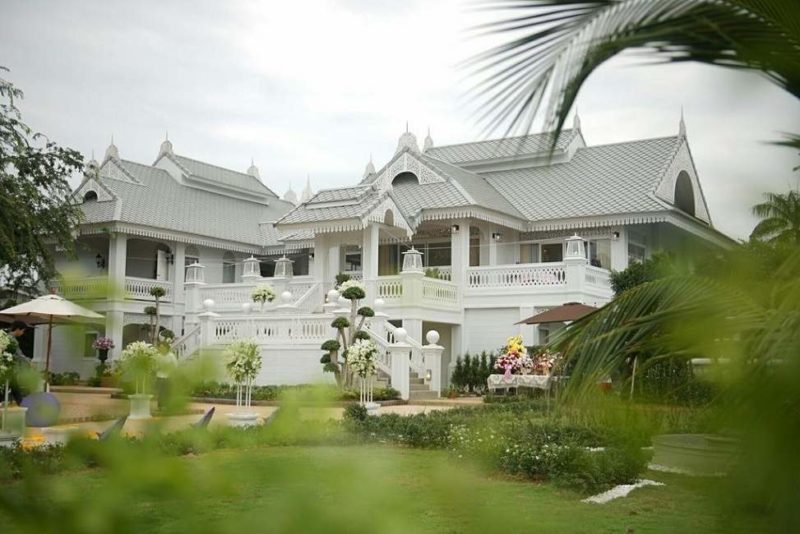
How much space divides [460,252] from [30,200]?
11.9 metres

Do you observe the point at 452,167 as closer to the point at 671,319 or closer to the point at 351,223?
the point at 351,223

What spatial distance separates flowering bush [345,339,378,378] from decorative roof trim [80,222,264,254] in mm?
12861

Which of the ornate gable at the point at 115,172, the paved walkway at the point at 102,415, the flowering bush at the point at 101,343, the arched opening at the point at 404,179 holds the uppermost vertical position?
the ornate gable at the point at 115,172

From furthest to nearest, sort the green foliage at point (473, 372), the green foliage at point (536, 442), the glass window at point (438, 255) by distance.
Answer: the glass window at point (438, 255) → the green foliage at point (473, 372) → the green foliage at point (536, 442)

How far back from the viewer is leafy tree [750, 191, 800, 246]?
2.18 meters

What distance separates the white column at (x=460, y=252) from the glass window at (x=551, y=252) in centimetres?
341

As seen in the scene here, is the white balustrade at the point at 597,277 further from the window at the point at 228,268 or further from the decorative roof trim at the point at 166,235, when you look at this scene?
the window at the point at 228,268

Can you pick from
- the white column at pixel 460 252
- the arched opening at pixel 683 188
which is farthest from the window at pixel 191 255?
the arched opening at pixel 683 188

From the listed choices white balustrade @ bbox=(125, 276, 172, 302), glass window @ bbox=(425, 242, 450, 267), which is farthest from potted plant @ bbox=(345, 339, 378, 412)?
white balustrade @ bbox=(125, 276, 172, 302)

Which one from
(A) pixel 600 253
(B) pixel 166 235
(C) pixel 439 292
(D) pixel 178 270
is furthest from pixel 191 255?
(A) pixel 600 253

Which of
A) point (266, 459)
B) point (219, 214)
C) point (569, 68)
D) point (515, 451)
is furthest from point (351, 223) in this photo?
point (266, 459)

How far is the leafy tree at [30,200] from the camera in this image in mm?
18330

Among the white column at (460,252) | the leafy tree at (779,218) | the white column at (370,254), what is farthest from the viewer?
A: the white column at (460,252)

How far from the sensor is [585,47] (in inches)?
113
